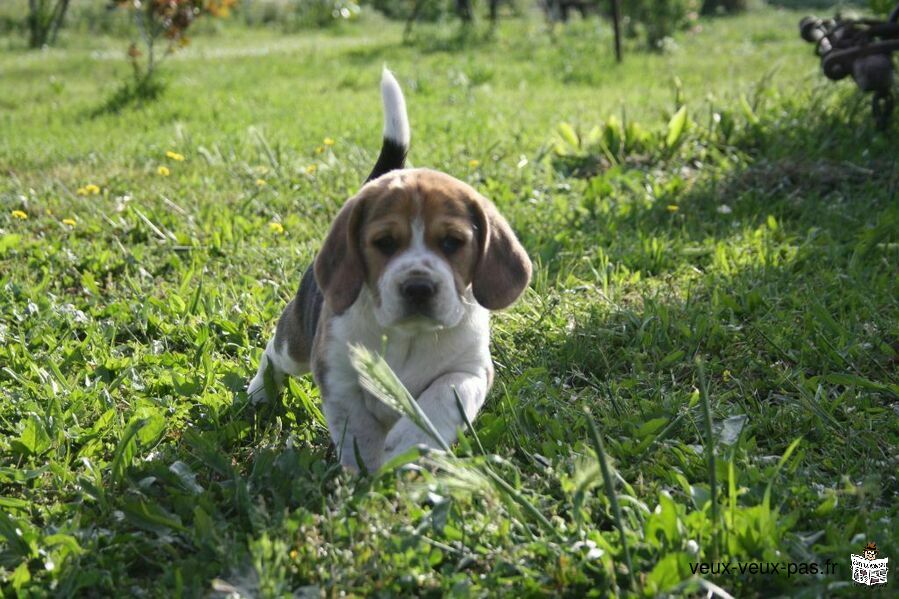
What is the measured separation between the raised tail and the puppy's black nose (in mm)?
915

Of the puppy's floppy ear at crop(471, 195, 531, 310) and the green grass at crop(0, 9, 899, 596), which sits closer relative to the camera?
the green grass at crop(0, 9, 899, 596)

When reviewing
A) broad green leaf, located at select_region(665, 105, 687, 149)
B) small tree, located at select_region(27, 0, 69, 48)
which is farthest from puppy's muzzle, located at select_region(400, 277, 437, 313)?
small tree, located at select_region(27, 0, 69, 48)

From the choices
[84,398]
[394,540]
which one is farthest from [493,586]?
[84,398]

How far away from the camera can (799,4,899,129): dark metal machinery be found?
568 centimetres

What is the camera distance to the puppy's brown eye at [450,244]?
122 inches

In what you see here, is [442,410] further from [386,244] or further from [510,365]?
[510,365]

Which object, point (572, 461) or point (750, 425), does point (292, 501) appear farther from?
point (750, 425)

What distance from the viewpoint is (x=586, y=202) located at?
584 centimetres

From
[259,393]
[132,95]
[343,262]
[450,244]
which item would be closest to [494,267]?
[450,244]

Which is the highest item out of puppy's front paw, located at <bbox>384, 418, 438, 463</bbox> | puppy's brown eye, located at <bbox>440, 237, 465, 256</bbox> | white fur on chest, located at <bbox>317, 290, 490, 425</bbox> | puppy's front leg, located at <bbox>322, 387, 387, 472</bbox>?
puppy's brown eye, located at <bbox>440, 237, 465, 256</bbox>

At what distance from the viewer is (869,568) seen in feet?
7.64

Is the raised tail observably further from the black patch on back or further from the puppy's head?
the puppy's head

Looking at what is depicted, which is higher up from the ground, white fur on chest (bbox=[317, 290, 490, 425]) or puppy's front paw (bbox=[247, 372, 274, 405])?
white fur on chest (bbox=[317, 290, 490, 425])

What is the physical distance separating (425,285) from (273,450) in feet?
2.42
